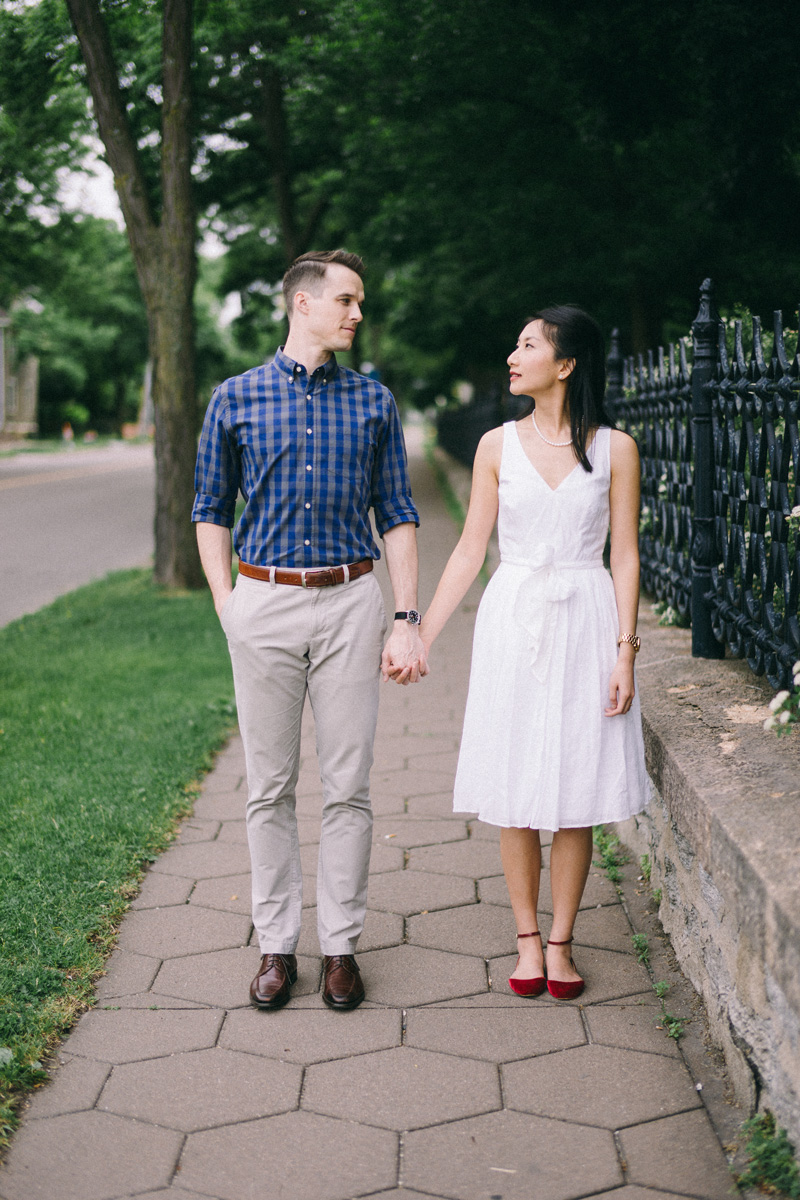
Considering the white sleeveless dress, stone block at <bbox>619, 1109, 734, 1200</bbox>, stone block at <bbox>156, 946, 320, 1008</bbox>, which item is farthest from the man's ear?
stone block at <bbox>619, 1109, 734, 1200</bbox>

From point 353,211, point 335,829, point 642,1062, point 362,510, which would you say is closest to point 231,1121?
point 335,829

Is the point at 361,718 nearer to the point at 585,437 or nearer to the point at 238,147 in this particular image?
the point at 585,437

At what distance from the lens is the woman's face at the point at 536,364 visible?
3.05 meters

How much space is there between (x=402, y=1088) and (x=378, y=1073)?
0.09 m

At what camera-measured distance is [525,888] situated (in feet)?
10.5

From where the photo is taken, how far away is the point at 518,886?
322cm

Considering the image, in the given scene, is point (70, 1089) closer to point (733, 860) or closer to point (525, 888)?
point (525, 888)

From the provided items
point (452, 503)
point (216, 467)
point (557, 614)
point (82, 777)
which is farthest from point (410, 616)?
point (452, 503)

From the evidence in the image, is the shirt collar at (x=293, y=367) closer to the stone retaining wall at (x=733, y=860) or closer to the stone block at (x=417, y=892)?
the stone retaining wall at (x=733, y=860)

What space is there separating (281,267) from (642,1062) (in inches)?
875

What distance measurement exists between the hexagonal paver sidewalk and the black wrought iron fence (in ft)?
3.53

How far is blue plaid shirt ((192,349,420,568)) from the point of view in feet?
9.91

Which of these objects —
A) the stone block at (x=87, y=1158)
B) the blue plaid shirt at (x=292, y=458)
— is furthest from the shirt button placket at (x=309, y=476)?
the stone block at (x=87, y=1158)

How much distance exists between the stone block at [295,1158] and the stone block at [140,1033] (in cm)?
41
